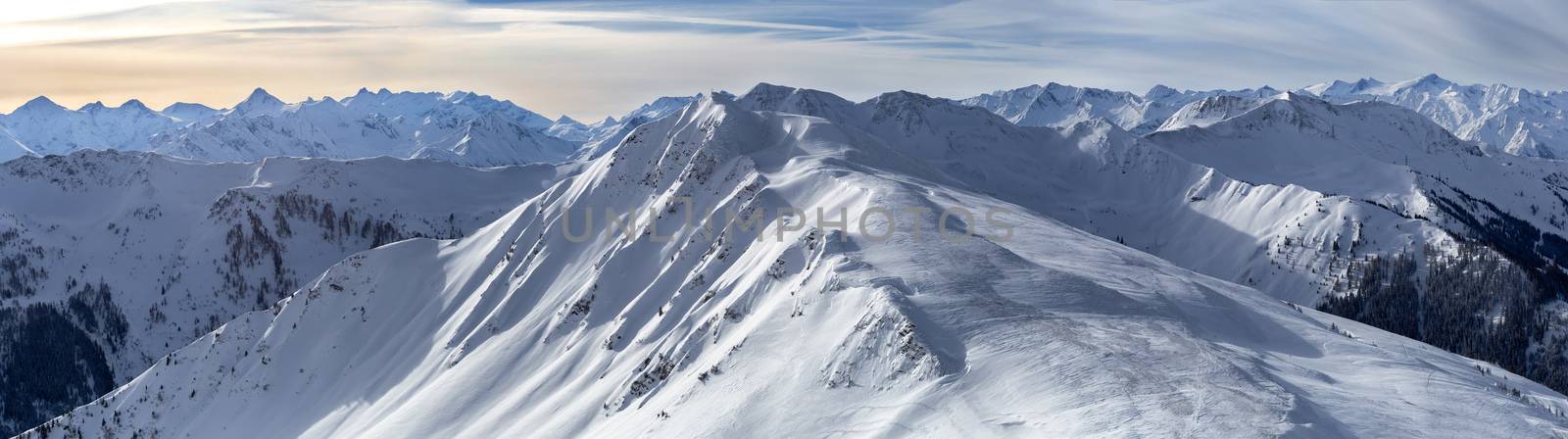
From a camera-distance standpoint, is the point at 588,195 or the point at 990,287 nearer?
the point at 990,287

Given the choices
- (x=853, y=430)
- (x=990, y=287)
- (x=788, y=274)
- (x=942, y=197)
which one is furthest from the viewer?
(x=942, y=197)

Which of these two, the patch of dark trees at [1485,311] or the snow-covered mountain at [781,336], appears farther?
the patch of dark trees at [1485,311]

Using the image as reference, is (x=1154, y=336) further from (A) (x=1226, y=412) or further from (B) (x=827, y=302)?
(B) (x=827, y=302)

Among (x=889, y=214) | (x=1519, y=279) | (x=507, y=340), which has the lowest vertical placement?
(x=507, y=340)

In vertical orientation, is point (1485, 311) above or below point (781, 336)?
below

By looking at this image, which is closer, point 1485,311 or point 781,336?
point 781,336

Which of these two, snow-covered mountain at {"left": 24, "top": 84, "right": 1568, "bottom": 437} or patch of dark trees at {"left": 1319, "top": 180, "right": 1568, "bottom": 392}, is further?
patch of dark trees at {"left": 1319, "top": 180, "right": 1568, "bottom": 392}

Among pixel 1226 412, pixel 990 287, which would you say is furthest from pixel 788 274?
pixel 1226 412

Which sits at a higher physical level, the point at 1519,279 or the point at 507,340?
the point at 1519,279
